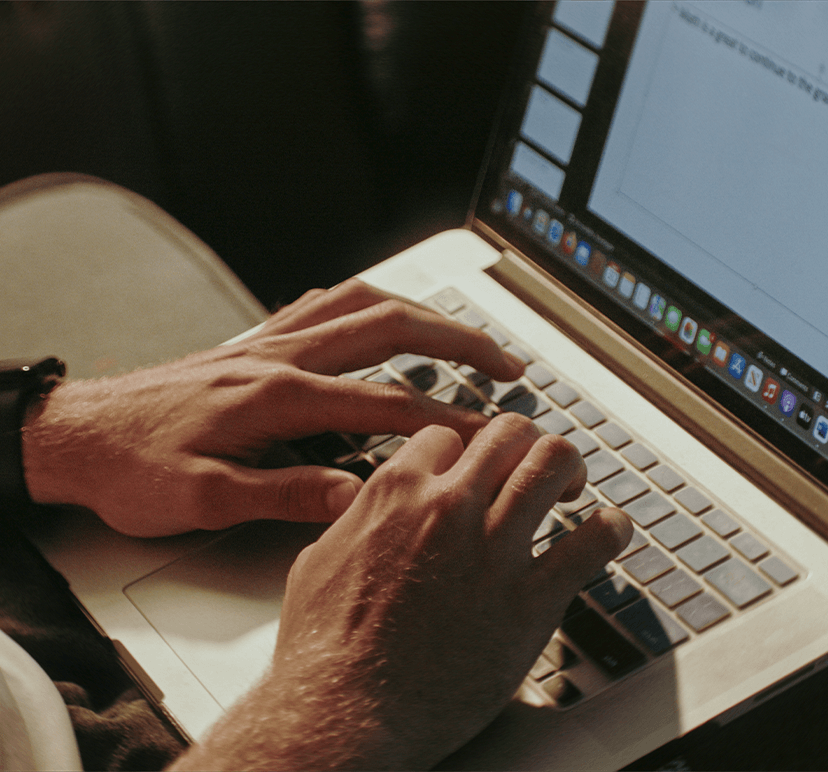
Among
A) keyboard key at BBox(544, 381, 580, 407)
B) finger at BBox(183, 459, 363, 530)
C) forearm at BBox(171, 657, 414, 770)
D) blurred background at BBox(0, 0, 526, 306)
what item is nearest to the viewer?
forearm at BBox(171, 657, 414, 770)

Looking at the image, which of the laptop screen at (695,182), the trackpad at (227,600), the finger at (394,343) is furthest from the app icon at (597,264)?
the trackpad at (227,600)

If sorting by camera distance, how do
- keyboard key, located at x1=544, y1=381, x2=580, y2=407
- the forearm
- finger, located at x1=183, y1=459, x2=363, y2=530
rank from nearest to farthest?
the forearm < finger, located at x1=183, y1=459, x2=363, y2=530 < keyboard key, located at x1=544, y1=381, x2=580, y2=407

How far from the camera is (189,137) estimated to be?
1377 millimetres

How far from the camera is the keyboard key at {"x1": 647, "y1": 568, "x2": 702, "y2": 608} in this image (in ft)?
1.73

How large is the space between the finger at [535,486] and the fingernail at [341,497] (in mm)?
99

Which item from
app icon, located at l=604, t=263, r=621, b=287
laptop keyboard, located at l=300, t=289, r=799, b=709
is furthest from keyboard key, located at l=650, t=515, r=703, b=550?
app icon, located at l=604, t=263, r=621, b=287

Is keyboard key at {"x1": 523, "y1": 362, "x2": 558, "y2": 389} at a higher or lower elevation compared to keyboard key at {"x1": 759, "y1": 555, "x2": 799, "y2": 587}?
higher

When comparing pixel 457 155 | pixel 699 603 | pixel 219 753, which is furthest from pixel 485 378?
pixel 457 155

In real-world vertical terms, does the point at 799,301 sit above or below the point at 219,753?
above

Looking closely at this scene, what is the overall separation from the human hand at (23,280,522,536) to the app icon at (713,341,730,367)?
0.49ft

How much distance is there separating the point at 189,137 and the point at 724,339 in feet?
3.49

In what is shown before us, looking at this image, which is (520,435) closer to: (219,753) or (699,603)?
(699,603)

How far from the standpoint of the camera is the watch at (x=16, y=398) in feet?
2.06

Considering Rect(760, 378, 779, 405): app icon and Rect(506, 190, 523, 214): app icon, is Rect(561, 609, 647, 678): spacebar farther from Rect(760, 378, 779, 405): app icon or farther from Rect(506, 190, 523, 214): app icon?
Rect(506, 190, 523, 214): app icon
